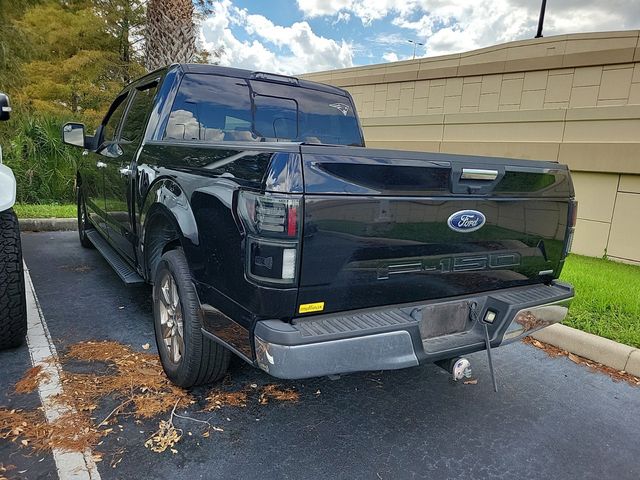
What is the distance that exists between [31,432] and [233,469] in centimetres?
108

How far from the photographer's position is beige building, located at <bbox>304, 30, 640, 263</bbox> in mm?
6996

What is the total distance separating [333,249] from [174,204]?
113 cm

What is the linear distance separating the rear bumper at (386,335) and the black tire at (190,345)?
633 millimetres

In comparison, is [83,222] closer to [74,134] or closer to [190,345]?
[74,134]

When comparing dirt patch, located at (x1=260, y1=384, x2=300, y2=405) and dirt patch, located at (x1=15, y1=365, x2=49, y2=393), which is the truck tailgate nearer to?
dirt patch, located at (x1=260, y1=384, x2=300, y2=405)

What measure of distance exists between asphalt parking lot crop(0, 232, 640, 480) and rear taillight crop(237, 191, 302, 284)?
1.02 meters

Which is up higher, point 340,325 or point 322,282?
point 322,282

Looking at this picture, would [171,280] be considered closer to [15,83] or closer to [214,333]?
[214,333]

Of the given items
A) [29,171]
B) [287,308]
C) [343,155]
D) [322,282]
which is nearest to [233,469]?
[287,308]

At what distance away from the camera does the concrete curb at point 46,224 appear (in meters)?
7.27

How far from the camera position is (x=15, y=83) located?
1101cm

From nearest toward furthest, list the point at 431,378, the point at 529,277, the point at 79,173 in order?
the point at 529,277 < the point at 431,378 < the point at 79,173

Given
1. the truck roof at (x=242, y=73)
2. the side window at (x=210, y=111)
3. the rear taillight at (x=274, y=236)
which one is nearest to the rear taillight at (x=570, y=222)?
the rear taillight at (x=274, y=236)

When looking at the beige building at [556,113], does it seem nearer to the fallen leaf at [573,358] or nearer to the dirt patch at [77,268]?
the fallen leaf at [573,358]
